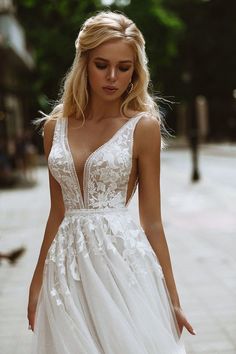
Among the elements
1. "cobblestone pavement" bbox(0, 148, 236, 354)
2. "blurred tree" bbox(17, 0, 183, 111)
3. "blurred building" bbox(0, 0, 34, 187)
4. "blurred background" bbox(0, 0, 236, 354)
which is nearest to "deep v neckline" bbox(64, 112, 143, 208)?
"blurred background" bbox(0, 0, 236, 354)

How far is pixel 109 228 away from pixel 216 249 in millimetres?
6174

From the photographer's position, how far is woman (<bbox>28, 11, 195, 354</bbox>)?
2436 mm

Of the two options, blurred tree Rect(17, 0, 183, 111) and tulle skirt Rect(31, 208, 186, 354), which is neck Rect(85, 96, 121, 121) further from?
blurred tree Rect(17, 0, 183, 111)

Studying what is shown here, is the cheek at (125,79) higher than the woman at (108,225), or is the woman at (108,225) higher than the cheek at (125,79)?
the cheek at (125,79)

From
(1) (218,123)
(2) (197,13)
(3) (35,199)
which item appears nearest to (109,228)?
(3) (35,199)

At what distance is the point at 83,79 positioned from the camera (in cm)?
262

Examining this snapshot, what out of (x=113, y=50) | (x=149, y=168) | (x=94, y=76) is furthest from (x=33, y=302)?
(x=113, y=50)

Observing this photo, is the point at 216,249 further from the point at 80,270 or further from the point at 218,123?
the point at 218,123

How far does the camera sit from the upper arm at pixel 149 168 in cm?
252

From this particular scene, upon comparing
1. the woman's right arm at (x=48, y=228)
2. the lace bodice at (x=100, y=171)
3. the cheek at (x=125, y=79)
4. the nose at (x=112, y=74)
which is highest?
the nose at (x=112, y=74)

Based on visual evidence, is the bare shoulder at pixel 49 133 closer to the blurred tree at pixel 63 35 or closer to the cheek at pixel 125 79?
the cheek at pixel 125 79

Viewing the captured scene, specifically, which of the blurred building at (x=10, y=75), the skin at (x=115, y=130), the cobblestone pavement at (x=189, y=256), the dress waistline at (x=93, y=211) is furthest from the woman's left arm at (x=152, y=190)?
the blurred building at (x=10, y=75)

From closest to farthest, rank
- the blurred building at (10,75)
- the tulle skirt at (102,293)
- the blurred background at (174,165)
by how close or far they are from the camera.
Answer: the tulle skirt at (102,293) → the blurred background at (174,165) → the blurred building at (10,75)

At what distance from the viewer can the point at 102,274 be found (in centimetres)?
247
